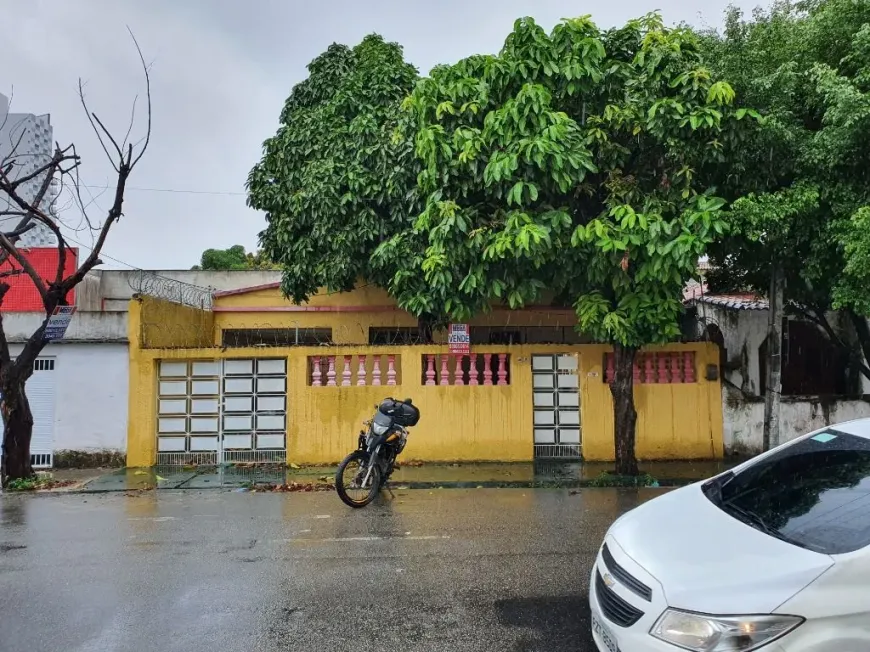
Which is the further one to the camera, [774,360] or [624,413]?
[774,360]

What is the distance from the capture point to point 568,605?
407cm

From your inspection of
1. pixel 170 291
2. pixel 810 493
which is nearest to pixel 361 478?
pixel 810 493

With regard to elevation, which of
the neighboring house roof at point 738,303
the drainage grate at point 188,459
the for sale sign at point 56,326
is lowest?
the drainage grate at point 188,459

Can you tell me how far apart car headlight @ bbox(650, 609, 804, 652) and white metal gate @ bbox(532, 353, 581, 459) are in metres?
7.15

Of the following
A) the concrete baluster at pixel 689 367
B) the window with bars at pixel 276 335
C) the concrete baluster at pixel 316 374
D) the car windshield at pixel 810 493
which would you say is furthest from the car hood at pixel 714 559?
the window with bars at pixel 276 335

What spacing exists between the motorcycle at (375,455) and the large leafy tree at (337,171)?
354cm

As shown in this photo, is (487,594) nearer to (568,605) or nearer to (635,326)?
(568,605)

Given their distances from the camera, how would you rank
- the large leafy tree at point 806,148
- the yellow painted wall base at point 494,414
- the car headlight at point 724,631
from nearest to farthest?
the car headlight at point 724,631 → the large leafy tree at point 806,148 → the yellow painted wall base at point 494,414

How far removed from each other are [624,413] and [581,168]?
353 cm

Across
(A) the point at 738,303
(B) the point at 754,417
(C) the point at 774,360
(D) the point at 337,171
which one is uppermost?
(D) the point at 337,171

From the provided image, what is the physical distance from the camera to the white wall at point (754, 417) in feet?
31.7

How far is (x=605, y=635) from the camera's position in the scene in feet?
9.80

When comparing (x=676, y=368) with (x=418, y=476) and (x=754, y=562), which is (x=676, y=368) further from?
(x=754, y=562)

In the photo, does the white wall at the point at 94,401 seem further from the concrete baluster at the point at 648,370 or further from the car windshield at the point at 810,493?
the car windshield at the point at 810,493
